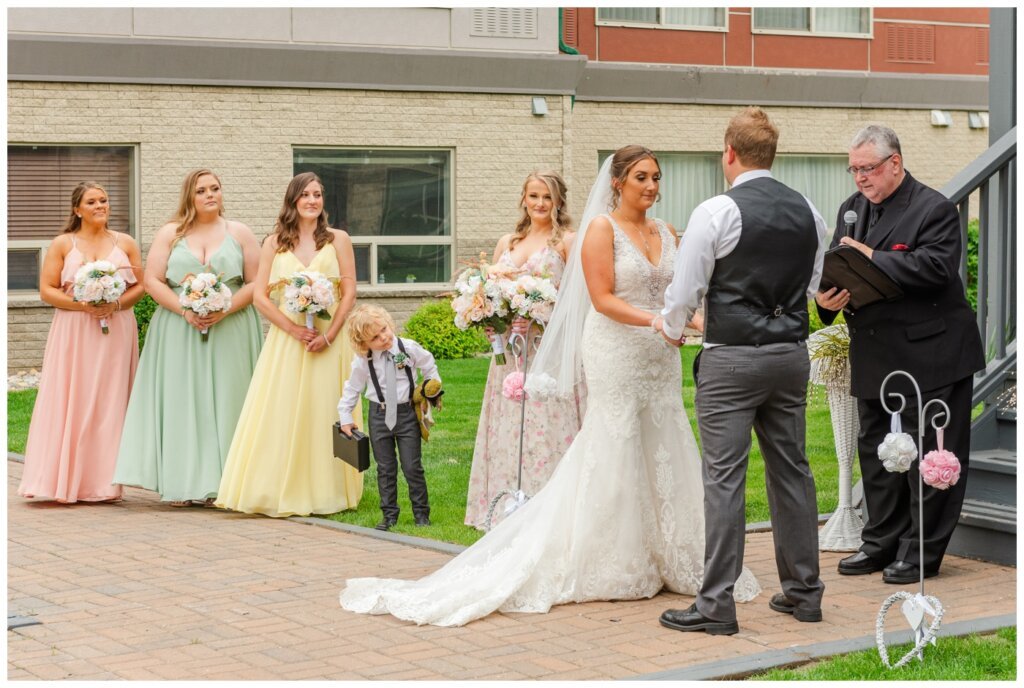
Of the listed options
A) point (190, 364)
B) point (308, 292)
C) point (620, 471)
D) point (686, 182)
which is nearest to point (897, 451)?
point (620, 471)

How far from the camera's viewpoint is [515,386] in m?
8.34

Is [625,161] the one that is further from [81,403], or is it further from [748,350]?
[81,403]

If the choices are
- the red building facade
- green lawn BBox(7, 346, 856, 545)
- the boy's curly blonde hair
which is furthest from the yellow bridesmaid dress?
the red building facade

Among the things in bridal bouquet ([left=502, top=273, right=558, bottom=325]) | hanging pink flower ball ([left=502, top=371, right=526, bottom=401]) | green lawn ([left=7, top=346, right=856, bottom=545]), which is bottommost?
green lawn ([left=7, top=346, right=856, bottom=545])

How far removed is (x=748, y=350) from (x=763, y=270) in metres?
0.34

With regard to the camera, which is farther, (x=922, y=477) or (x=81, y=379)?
(x=81, y=379)

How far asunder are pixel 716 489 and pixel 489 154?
13.7 m

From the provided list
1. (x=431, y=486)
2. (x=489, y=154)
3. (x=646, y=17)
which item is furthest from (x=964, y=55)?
(x=431, y=486)

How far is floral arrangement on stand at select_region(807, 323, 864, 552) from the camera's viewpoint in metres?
8.05

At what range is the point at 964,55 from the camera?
23.4 metres

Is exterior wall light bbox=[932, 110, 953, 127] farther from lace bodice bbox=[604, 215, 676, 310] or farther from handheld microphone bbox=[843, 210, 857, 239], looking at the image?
lace bodice bbox=[604, 215, 676, 310]

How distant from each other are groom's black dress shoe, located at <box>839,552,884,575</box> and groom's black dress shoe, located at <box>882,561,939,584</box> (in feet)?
0.73

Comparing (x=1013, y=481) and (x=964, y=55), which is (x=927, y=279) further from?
(x=964, y=55)

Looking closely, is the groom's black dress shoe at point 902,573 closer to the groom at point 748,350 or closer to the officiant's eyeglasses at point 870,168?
the groom at point 748,350
